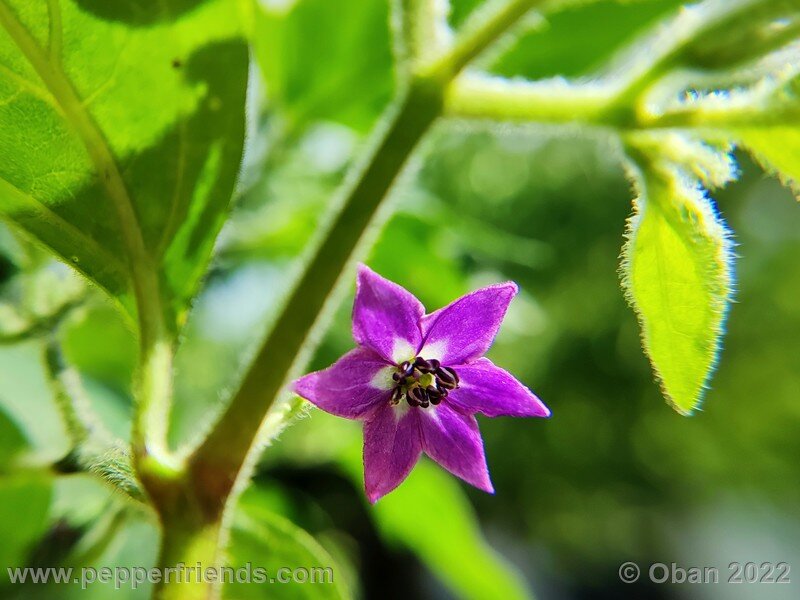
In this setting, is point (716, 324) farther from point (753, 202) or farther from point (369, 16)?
point (753, 202)

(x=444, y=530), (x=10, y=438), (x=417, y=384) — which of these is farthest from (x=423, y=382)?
(x=444, y=530)

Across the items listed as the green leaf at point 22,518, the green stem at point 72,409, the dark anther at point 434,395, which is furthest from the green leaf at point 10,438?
the dark anther at point 434,395

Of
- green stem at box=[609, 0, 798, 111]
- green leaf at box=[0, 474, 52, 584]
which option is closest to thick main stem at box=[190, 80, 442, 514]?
green stem at box=[609, 0, 798, 111]

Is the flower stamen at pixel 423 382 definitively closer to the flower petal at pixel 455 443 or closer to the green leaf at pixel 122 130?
the flower petal at pixel 455 443

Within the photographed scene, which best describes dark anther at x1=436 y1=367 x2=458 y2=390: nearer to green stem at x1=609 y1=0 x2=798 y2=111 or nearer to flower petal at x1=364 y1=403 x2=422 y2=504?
flower petal at x1=364 y1=403 x2=422 y2=504

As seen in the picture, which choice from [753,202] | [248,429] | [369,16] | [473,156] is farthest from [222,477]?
[753,202]
